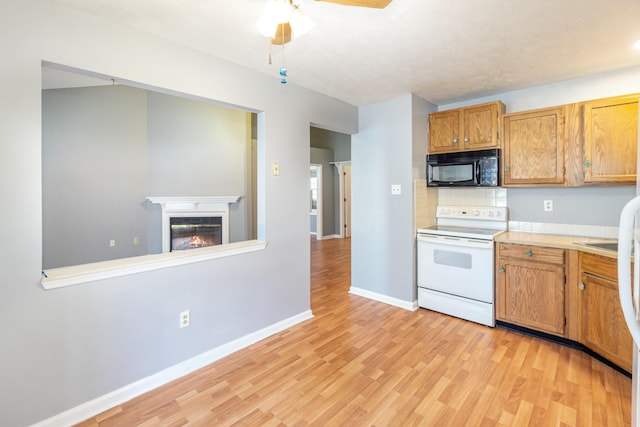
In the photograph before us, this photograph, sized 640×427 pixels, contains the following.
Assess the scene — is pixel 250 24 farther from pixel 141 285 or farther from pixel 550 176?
pixel 550 176

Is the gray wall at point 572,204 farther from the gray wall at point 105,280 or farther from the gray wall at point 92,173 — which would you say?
the gray wall at point 92,173

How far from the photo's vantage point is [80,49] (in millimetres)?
1710

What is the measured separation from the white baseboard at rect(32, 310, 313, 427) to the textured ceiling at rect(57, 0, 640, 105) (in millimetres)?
2259

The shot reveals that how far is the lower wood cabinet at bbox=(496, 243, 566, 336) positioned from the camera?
250cm

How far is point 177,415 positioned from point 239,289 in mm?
938

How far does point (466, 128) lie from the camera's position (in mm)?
3156

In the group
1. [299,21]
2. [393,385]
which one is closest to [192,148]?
[299,21]

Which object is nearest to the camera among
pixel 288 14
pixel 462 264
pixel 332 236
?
pixel 288 14

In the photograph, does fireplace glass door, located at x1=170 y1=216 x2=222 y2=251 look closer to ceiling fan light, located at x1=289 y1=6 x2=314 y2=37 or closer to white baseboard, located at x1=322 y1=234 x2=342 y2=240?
white baseboard, located at x1=322 y1=234 x2=342 y2=240

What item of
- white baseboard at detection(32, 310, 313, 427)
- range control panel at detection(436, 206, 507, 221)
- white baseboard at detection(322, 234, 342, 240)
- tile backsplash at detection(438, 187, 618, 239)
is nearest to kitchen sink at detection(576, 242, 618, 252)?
tile backsplash at detection(438, 187, 618, 239)

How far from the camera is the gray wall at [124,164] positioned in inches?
163

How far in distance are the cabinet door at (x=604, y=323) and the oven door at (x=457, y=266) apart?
67cm

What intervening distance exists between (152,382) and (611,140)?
154 inches

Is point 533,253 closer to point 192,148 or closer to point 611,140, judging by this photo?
point 611,140
